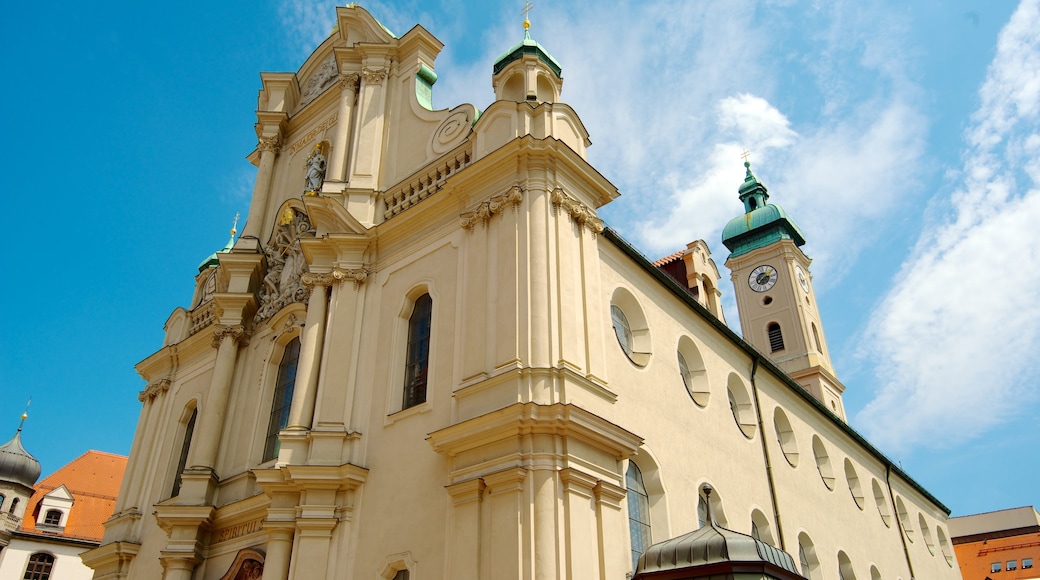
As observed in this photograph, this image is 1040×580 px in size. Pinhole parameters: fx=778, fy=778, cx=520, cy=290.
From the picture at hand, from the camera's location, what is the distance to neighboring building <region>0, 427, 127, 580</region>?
35375mm

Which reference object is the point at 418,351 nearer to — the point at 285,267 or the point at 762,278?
the point at 285,267

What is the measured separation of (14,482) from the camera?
36.9 m

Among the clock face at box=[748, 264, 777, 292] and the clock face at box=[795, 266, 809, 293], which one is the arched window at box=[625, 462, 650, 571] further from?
the clock face at box=[795, 266, 809, 293]

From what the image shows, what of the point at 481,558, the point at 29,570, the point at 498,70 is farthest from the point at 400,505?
the point at 29,570

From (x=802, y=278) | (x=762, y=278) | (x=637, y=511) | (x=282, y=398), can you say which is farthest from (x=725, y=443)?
(x=802, y=278)

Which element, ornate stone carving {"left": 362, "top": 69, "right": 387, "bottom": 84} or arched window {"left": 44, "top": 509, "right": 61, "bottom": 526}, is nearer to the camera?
ornate stone carving {"left": 362, "top": 69, "right": 387, "bottom": 84}

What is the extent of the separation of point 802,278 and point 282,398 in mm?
32933

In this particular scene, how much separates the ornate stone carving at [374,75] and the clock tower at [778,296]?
27.5 meters

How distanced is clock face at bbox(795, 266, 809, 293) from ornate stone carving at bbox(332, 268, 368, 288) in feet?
104

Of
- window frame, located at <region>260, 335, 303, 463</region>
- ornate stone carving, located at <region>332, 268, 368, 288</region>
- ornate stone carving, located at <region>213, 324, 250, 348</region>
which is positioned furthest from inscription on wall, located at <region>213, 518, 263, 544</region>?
ornate stone carving, located at <region>332, 268, 368, 288</region>

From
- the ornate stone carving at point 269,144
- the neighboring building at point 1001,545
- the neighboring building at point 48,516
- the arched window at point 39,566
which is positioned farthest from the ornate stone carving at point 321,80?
the neighboring building at point 1001,545

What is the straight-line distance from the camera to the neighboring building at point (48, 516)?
3538cm

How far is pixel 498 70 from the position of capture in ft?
52.6

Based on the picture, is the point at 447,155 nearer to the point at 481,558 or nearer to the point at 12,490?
the point at 481,558
